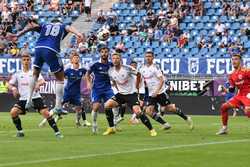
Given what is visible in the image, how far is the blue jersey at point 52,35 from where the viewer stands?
60.3ft

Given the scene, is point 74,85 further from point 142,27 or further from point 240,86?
point 142,27

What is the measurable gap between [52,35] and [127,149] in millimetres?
4273

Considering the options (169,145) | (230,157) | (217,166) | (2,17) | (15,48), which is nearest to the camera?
(217,166)

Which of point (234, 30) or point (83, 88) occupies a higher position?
point (234, 30)

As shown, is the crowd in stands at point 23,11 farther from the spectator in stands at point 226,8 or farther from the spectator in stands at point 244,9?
the spectator in stands at point 244,9

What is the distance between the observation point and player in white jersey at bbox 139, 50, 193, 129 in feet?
72.7

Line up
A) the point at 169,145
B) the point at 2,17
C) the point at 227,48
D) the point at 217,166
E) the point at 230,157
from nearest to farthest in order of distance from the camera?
the point at 217,166, the point at 230,157, the point at 169,145, the point at 227,48, the point at 2,17

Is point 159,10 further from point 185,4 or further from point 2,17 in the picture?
point 2,17

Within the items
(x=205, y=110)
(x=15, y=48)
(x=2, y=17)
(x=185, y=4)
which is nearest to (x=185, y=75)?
(x=205, y=110)

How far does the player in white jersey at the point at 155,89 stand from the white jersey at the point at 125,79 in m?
1.62

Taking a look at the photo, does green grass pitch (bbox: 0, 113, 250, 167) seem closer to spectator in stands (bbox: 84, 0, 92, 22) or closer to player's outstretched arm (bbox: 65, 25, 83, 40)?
player's outstretched arm (bbox: 65, 25, 83, 40)

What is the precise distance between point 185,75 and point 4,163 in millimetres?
21515

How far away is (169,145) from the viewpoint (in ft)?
53.2

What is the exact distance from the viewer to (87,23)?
145 feet
